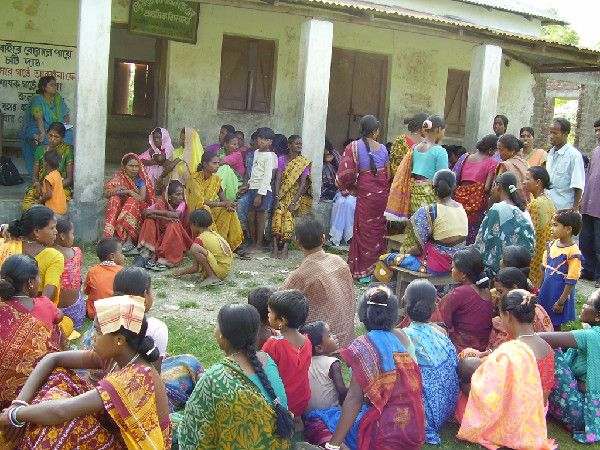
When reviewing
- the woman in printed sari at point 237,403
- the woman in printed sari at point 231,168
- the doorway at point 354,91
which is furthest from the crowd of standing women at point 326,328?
the doorway at point 354,91

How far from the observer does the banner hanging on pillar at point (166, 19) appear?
10953 millimetres

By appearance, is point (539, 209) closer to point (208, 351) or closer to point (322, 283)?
point (322, 283)

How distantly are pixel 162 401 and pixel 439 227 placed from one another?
3.83 metres

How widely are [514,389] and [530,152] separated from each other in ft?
20.9

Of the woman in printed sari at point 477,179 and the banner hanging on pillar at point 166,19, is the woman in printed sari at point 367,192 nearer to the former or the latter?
the woman in printed sari at point 477,179

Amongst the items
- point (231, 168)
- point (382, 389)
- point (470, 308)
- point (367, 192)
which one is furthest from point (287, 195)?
point (382, 389)

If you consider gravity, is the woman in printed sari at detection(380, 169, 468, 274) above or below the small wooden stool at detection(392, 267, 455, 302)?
above

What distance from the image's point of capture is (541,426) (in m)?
4.37

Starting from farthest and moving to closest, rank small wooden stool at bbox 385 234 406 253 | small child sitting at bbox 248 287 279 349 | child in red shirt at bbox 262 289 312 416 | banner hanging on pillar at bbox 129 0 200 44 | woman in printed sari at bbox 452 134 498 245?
1. banner hanging on pillar at bbox 129 0 200 44
2. woman in printed sari at bbox 452 134 498 245
3. small wooden stool at bbox 385 234 406 253
4. small child sitting at bbox 248 287 279 349
5. child in red shirt at bbox 262 289 312 416

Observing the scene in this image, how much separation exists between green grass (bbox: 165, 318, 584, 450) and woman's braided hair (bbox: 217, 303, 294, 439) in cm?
137

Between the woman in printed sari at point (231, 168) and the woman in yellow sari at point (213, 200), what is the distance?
0.65 ft

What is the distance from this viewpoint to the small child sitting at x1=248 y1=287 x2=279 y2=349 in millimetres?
4453

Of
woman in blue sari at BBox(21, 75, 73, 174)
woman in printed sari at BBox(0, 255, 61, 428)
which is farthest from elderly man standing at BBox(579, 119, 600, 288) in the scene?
woman in printed sari at BBox(0, 255, 61, 428)

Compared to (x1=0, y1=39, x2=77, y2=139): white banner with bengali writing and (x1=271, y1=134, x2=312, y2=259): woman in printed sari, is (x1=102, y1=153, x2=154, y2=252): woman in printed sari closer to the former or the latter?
(x1=271, y1=134, x2=312, y2=259): woman in printed sari
